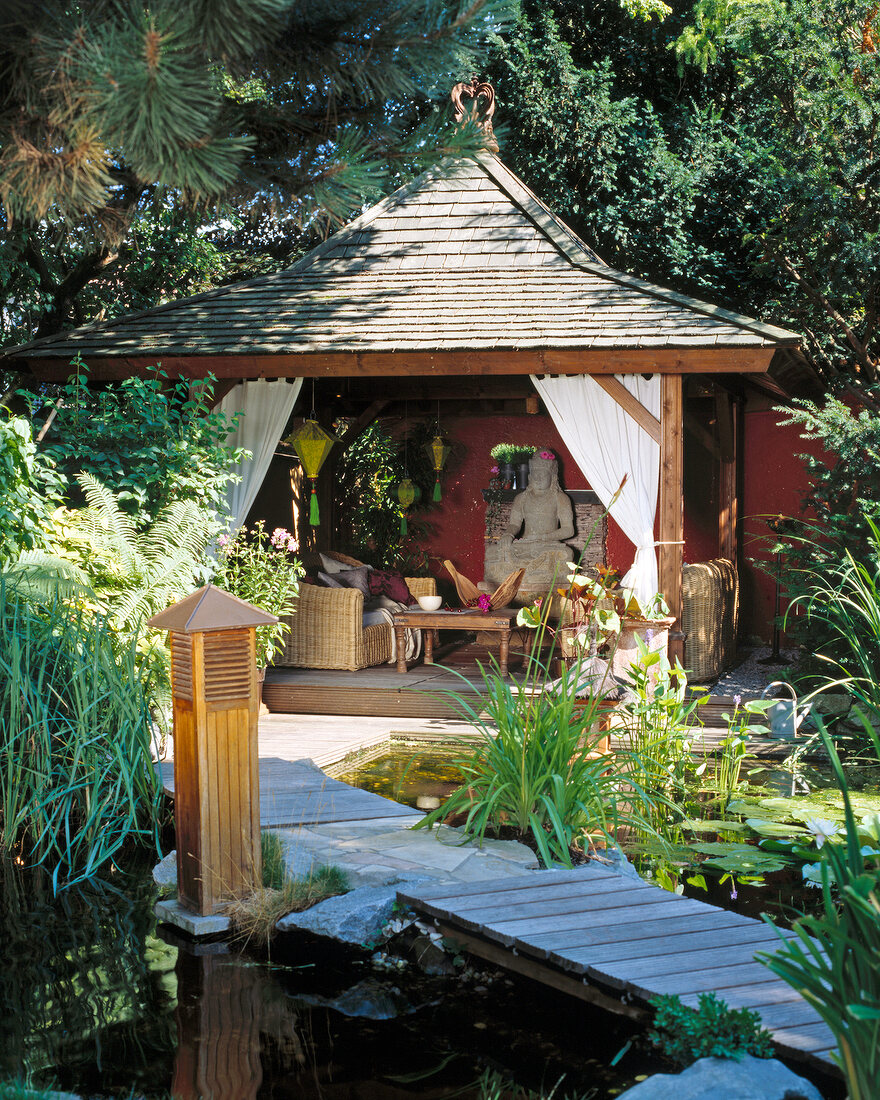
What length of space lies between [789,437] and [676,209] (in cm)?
342

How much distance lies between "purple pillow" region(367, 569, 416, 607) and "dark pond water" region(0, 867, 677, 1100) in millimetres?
6375

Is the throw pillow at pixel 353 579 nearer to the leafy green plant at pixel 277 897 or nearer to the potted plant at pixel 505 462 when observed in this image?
the potted plant at pixel 505 462

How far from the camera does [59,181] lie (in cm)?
256

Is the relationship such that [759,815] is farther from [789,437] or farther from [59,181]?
[789,437]

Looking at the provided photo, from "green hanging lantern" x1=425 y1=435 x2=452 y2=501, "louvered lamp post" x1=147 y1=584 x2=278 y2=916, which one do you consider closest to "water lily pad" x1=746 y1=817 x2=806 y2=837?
"louvered lamp post" x1=147 y1=584 x2=278 y2=916

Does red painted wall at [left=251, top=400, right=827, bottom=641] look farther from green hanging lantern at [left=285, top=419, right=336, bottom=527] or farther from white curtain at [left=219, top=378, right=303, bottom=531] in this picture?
white curtain at [left=219, top=378, right=303, bottom=531]

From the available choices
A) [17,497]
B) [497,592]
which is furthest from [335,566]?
[17,497]

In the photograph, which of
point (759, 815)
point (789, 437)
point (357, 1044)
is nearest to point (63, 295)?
point (789, 437)

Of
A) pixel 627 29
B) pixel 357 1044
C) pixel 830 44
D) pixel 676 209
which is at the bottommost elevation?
pixel 357 1044

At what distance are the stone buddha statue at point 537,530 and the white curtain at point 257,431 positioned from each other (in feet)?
11.1

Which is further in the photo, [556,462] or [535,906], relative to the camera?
[556,462]

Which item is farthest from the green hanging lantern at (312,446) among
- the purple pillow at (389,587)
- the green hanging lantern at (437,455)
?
the green hanging lantern at (437,455)

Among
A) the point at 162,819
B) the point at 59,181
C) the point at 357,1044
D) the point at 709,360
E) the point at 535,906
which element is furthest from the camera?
the point at 709,360

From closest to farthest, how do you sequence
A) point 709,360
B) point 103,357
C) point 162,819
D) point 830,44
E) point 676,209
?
point 162,819
point 709,360
point 103,357
point 830,44
point 676,209
